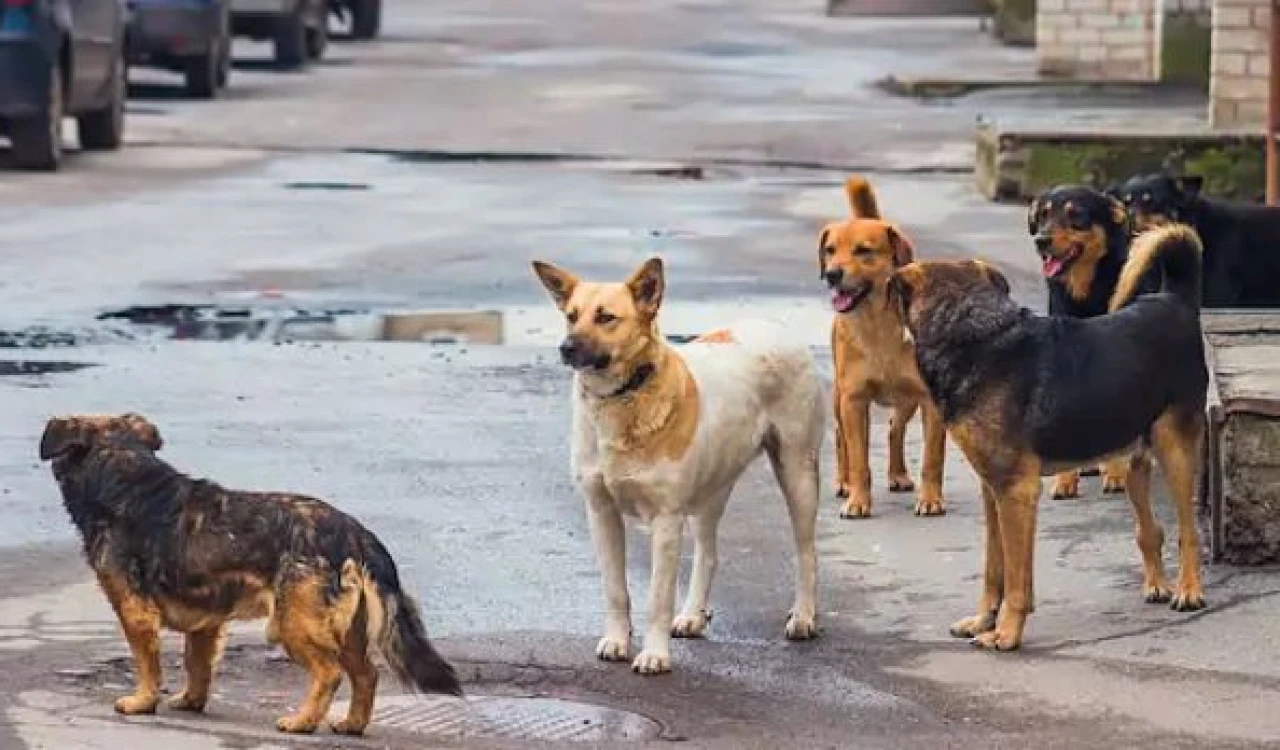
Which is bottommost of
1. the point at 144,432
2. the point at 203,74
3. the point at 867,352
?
the point at 203,74

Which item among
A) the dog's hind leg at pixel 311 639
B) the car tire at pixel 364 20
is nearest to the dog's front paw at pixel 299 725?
the dog's hind leg at pixel 311 639

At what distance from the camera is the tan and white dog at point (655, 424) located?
27.5ft

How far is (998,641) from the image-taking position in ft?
28.6

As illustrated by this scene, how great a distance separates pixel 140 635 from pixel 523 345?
6.77m

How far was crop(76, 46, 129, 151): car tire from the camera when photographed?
2381 centimetres

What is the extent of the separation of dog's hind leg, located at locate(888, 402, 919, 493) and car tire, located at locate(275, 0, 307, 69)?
25.0 m

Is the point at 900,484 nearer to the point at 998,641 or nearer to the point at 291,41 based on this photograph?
the point at 998,641

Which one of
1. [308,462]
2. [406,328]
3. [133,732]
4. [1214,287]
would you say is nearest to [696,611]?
[133,732]

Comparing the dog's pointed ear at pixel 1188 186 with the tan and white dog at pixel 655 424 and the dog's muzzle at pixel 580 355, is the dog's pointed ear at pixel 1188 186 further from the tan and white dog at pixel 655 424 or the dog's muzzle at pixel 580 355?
the dog's muzzle at pixel 580 355

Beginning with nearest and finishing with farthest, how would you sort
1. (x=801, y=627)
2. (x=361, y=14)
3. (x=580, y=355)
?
(x=580, y=355) < (x=801, y=627) < (x=361, y=14)

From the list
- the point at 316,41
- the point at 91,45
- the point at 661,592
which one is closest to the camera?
the point at 661,592

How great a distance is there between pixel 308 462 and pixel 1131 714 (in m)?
4.09

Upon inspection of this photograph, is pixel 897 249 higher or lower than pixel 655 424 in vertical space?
higher

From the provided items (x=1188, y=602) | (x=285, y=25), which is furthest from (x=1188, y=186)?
(x=285, y=25)
